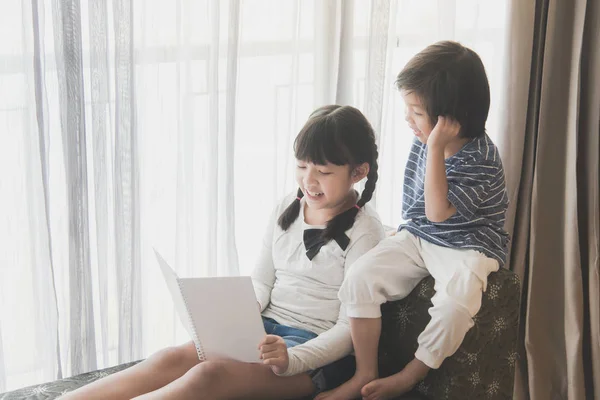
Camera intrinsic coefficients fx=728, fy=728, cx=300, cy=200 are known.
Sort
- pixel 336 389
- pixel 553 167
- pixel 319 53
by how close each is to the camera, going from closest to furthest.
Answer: pixel 336 389 → pixel 319 53 → pixel 553 167

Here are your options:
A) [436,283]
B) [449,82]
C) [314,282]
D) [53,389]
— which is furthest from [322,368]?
[449,82]

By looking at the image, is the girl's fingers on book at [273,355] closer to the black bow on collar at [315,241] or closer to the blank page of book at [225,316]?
the blank page of book at [225,316]

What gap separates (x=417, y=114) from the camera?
5.41 ft

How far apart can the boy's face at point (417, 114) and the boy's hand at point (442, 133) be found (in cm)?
4

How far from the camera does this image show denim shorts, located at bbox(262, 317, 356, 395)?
159cm

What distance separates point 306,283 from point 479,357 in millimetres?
424

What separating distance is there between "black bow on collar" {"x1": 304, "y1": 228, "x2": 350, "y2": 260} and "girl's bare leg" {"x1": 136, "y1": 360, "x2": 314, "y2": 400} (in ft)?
0.94

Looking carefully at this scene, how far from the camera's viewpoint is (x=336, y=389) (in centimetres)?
154

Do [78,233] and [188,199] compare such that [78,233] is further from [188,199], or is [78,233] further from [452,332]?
[452,332]

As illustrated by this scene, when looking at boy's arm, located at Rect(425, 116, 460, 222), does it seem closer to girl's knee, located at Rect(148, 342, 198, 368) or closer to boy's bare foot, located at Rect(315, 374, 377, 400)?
boy's bare foot, located at Rect(315, 374, 377, 400)

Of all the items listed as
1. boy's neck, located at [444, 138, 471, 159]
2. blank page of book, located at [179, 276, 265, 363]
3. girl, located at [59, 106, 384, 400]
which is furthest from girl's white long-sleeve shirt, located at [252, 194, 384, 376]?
boy's neck, located at [444, 138, 471, 159]

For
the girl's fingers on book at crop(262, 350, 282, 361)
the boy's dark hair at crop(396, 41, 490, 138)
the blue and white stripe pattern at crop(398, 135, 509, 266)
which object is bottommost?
the girl's fingers on book at crop(262, 350, 282, 361)

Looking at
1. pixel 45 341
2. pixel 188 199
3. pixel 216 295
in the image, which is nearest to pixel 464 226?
pixel 216 295

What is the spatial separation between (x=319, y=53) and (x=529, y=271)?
3.22ft
